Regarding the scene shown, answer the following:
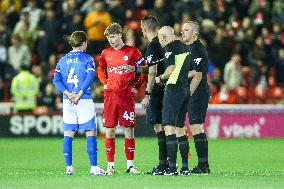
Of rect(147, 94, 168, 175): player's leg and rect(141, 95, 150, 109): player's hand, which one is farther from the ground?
rect(141, 95, 150, 109): player's hand

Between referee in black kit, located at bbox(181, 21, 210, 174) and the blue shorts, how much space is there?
1572mm

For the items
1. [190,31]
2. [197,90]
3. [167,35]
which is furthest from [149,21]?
[197,90]

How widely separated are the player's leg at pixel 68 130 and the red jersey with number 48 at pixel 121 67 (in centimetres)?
76

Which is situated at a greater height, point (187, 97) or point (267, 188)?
point (187, 97)

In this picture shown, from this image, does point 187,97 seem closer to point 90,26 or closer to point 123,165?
point 123,165

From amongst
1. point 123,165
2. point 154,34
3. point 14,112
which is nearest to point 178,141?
point 154,34

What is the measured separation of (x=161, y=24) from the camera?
92.3 feet

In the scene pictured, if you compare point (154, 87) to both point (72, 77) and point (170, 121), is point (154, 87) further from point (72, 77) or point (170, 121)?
point (72, 77)

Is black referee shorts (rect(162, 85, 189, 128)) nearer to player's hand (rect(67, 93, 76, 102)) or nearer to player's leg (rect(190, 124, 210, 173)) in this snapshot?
player's leg (rect(190, 124, 210, 173))

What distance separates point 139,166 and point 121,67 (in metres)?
2.62

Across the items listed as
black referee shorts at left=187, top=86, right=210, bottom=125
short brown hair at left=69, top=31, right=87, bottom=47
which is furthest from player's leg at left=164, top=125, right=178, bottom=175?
short brown hair at left=69, top=31, right=87, bottom=47

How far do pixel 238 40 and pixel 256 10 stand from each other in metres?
1.29

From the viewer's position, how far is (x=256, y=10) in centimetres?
3009

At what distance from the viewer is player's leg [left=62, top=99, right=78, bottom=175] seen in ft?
51.9
